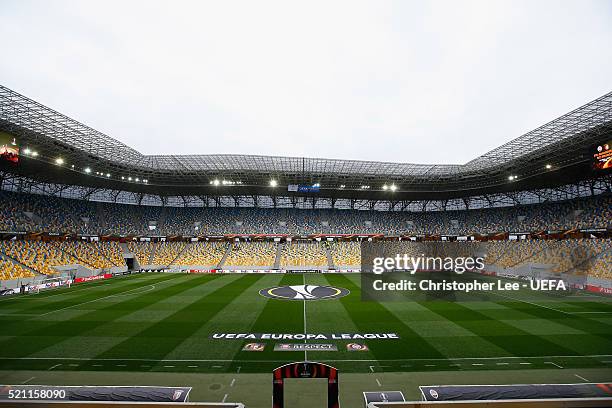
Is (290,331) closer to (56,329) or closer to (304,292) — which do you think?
(304,292)

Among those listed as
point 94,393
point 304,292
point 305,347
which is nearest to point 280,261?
point 304,292

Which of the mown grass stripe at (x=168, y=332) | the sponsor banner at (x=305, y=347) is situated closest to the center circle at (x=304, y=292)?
the mown grass stripe at (x=168, y=332)

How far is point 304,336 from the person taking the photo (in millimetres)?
17875

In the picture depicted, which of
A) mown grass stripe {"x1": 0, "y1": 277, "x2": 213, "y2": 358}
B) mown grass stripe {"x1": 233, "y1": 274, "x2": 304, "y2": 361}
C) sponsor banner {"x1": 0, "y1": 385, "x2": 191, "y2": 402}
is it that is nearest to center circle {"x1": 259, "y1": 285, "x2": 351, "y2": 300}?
mown grass stripe {"x1": 233, "y1": 274, "x2": 304, "y2": 361}

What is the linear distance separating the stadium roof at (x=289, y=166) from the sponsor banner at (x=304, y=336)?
2918 cm

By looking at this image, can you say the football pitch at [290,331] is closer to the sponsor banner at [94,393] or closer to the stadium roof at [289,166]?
the sponsor banner at [94,393]

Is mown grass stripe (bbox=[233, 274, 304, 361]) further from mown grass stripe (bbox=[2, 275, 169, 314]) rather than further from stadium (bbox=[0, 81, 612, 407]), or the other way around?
mown grass stripe (bbox=[2, 275, 169, 314])

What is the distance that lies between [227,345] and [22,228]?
1773 inches

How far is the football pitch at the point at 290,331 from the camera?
14.0 metres

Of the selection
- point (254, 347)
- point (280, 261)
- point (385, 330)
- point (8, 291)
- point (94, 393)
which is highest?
point (94, 393)

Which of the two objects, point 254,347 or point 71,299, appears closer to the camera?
point 254,347

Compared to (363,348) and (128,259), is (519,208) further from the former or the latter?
(128,259)

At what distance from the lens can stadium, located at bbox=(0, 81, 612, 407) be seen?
14.1 metres

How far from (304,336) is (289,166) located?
3538 centimetres
